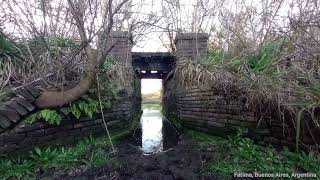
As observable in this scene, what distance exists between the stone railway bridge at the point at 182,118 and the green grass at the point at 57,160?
8.8 inches

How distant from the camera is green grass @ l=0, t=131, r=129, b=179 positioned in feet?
13.3

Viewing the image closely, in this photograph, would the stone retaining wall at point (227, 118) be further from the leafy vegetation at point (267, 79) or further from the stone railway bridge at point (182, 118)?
the leafy vegetation at point (267, 79)

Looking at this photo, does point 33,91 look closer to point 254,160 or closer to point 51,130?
point 51,130

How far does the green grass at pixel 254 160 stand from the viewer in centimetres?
390

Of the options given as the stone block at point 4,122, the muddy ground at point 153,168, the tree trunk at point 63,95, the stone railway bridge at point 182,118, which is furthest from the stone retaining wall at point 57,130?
the tree trunk at point 63,95

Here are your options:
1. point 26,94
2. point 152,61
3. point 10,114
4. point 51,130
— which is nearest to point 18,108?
point 10,114

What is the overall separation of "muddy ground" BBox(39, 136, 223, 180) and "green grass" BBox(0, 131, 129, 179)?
8.2 inches

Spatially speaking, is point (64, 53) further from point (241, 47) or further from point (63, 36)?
point (241, 47)

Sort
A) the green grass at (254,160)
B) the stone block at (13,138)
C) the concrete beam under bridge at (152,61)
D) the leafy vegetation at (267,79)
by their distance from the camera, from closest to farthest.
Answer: the green grass at (254,160), the leafy vegetation at (267,79), the stone block at (13,138), the concrete beam under bridge at (152,61)

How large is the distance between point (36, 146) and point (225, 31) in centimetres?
609

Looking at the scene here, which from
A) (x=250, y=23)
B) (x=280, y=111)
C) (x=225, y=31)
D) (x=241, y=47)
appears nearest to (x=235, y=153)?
(x=280, y=111)

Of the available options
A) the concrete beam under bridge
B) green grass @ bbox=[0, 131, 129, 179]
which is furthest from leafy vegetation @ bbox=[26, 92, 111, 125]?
the concrete beam under bridge

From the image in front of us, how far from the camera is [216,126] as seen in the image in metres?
6.26

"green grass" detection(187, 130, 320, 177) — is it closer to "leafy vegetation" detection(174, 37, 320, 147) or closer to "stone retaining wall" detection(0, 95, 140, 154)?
"leafy vegetation" detection(174, 37, 320, 147)
